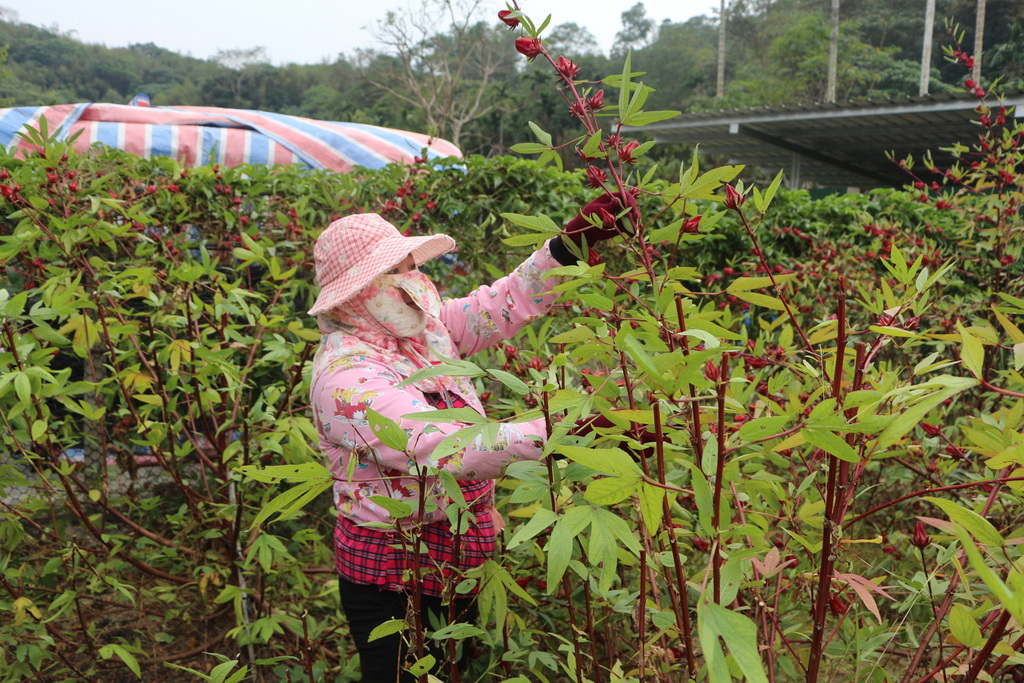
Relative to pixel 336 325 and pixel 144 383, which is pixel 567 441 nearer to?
pixel 336 325

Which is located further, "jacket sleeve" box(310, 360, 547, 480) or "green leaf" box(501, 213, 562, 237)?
"jacket sleeve" box(310, 360, 547, 480)

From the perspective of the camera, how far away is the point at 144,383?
214 cm

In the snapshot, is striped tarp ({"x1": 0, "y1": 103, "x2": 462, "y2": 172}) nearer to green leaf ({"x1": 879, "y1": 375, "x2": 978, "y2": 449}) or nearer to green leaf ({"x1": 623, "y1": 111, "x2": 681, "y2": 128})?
green leaf ({"x1": 623, "y1": 111, "x2": 681, "y2": 128})

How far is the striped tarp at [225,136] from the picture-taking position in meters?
5.77

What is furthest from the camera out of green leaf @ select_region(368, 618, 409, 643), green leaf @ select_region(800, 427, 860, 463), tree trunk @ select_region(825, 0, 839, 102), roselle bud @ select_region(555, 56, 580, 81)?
tree trunk @ select_region(825, 0, 839, 102)

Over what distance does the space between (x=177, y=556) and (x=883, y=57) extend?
39.4 meters

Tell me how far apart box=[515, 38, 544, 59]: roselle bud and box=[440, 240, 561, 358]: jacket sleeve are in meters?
0.76

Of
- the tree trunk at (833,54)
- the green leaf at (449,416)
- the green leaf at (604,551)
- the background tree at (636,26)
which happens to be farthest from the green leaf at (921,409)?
the background tree at (636,26)

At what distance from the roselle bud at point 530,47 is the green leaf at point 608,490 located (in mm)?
505

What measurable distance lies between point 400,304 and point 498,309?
0.28 metres

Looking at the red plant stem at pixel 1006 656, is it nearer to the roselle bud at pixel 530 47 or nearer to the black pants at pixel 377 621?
the roselle bud at pixel 530 47

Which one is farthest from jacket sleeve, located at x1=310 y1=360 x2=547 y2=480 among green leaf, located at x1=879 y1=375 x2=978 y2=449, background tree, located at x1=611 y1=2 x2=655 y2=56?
background tree, located at x1=611 y1=2 x2=655 y2=56

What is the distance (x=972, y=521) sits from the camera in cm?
61

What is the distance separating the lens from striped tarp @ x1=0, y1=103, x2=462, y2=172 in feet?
18.9
